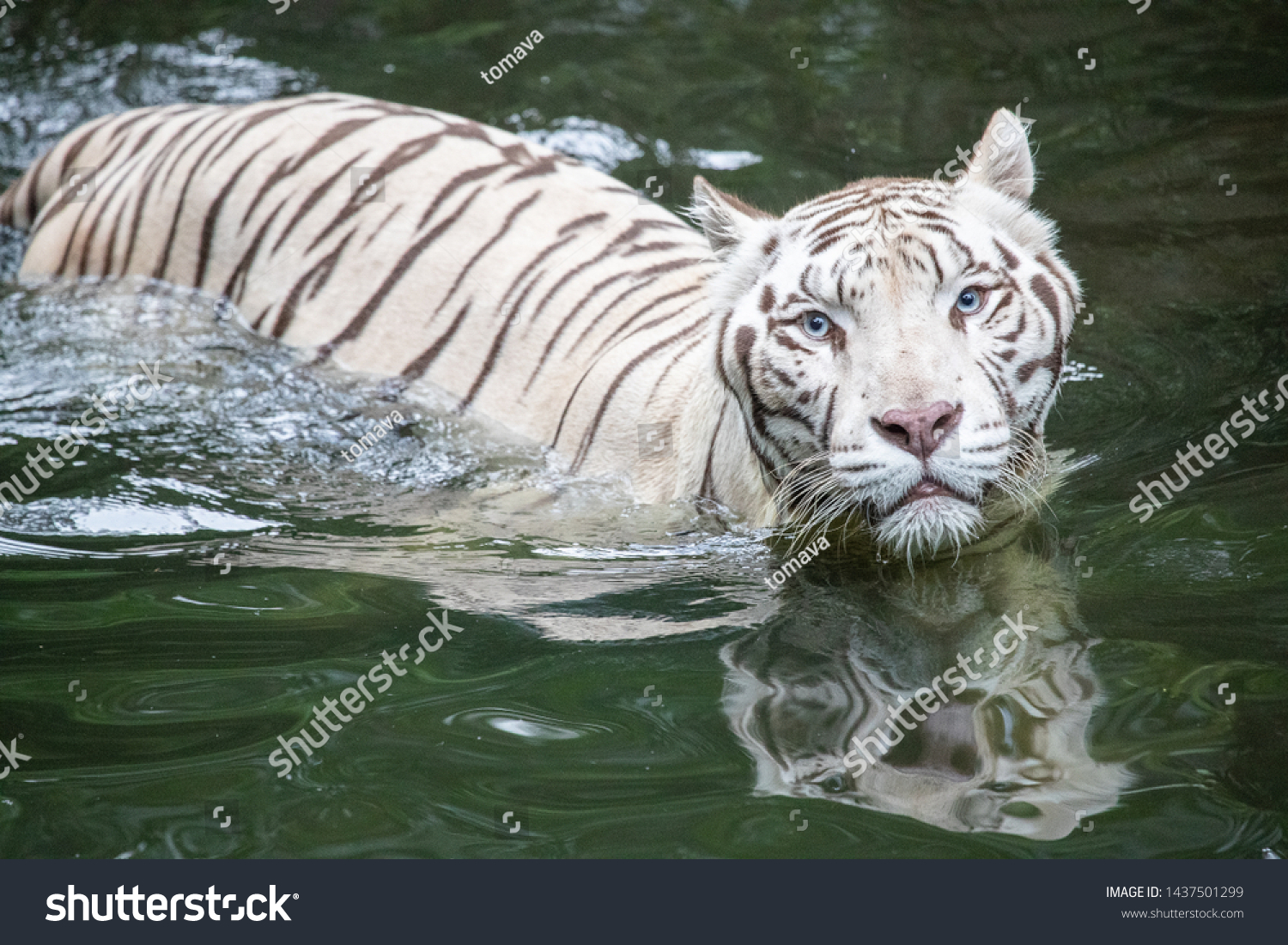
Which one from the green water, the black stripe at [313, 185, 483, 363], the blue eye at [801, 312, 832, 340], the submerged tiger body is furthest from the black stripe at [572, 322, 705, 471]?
the black stripe at [313, 185, 483, 363]

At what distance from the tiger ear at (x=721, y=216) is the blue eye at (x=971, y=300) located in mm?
484

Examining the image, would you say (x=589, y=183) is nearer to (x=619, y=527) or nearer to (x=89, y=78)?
(x=619, y=527)

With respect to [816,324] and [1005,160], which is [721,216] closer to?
[816,324]

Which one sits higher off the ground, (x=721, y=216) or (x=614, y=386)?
(x=721, y=216)

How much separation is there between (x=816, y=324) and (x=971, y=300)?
275 millimetres

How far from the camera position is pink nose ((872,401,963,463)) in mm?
2324

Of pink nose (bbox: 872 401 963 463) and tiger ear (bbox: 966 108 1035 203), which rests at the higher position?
tiger ear (bbox: 966 108 1035 203)

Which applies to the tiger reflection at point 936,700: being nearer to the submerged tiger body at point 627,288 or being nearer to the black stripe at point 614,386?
the submerged tiger body at point 627,288

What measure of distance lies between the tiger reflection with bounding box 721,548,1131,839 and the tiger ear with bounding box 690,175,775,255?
709 mm

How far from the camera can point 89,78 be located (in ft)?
19.3

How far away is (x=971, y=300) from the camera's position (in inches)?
101

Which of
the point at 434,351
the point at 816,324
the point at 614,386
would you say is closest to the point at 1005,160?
the point at 816,324

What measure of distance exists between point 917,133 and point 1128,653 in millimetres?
3315

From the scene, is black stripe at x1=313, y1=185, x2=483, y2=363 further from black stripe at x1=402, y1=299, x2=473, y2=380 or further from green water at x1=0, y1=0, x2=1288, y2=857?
black stripe at x1=402, y1=299, x2=473, y2=380
